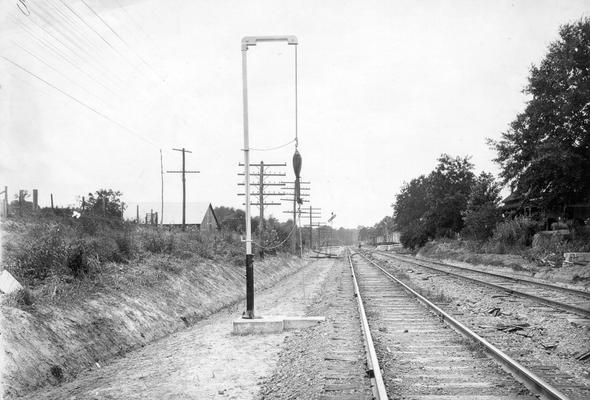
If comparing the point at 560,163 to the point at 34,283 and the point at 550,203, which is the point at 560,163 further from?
the point at 34,283

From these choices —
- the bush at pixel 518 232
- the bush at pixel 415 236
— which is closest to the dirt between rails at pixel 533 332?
the bush at pixel 518 232

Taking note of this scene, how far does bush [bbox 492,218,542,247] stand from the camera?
115 ft

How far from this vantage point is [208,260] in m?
20.2

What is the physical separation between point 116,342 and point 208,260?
10.5 m

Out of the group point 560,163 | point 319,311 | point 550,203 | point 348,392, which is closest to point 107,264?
point 319,311

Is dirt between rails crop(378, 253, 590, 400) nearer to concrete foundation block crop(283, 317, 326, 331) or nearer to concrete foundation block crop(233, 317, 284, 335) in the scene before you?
concrete foundation block crop(283, 317, 326, 331)

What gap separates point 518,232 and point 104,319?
33508 mm

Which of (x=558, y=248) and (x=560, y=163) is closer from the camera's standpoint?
(x=558, y=248)

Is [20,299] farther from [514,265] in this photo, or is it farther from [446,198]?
[446,198]

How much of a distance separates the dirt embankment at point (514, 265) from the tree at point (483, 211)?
2.16 m

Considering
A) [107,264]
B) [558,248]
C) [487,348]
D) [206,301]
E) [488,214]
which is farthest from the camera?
[488,214]

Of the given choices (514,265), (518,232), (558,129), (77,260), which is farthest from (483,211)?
(77,260)

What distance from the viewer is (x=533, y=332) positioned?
29.9 ft

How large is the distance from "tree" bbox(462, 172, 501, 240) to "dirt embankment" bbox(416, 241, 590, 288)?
2157 millimetres
